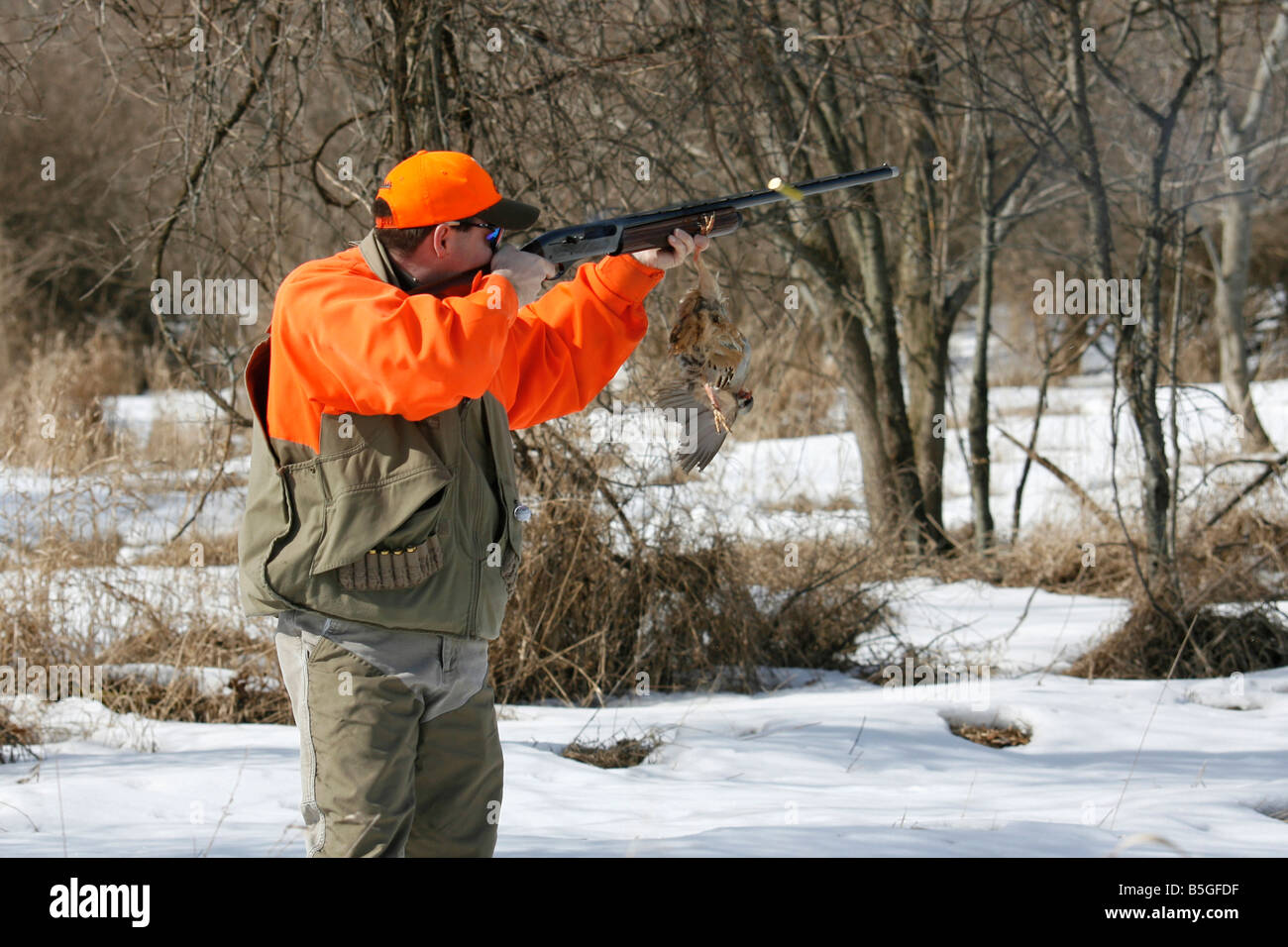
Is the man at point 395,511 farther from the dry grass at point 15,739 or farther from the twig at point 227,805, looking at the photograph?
the dry grass at point 15,739

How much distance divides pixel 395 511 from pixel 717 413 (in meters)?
1.06

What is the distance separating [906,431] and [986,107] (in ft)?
10.9

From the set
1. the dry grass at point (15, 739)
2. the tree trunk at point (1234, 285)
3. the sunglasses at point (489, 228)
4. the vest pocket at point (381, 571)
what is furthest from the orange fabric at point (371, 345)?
the tree trunk at point (1234, 285)

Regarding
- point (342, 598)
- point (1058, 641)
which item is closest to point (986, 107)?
point (1058, 641)

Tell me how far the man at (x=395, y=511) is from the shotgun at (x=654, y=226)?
0.16 meters

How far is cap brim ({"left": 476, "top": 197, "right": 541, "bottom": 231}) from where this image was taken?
2871 mm

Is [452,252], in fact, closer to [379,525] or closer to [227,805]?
[379,525]

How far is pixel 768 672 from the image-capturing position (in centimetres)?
658

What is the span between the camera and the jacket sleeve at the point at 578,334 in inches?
126

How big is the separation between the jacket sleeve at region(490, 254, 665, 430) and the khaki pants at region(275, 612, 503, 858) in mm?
721

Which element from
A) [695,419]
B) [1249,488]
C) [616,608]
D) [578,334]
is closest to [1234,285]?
[1249,488]

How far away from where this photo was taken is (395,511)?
2631 mm

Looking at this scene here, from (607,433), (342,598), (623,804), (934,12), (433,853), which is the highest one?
(934,12)

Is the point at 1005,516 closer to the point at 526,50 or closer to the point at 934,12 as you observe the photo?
the point at 934,12
